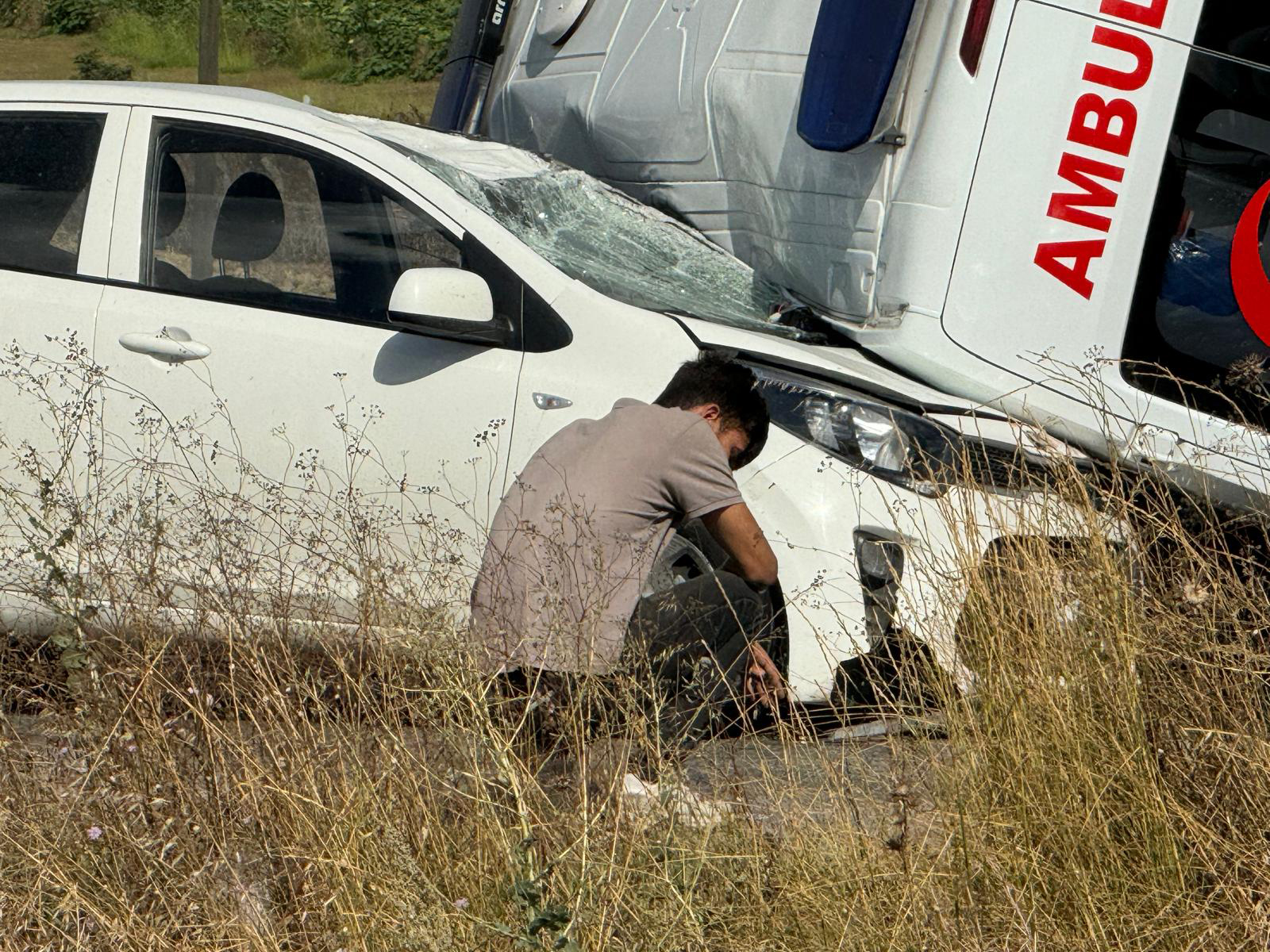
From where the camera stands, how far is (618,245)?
4.52 metres

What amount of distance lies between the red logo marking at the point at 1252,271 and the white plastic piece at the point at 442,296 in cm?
198

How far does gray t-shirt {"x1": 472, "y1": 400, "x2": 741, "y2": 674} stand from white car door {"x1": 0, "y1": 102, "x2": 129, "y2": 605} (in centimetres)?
137

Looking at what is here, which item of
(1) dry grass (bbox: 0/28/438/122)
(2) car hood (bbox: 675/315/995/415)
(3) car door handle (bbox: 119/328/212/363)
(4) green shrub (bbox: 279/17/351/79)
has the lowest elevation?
(1) dry grass (bbox: 0/28/438/122)

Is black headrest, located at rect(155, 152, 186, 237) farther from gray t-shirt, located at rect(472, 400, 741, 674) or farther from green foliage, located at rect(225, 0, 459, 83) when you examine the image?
green foliage, located at rect(225, 0, 459, 83)

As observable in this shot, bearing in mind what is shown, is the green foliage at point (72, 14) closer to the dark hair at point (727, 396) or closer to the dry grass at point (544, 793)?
the dark hair at point (727, 396)

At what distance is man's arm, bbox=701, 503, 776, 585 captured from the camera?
3447mm

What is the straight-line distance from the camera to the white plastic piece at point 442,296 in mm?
3703

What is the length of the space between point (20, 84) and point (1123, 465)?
10.9ft

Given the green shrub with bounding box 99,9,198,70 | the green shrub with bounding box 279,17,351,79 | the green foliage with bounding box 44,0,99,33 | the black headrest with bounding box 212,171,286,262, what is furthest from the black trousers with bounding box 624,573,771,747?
the green foliage with bounding box 44,0,99,33

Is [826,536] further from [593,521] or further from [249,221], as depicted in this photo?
[249,221]

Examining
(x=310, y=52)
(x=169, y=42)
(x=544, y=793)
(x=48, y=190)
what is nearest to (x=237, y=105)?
(x=48, y=190)

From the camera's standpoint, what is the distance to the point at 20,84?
4.36m

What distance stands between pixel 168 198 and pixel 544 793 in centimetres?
237

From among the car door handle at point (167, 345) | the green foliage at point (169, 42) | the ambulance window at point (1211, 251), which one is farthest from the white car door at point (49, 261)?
the green foliage at point (169, 42)
